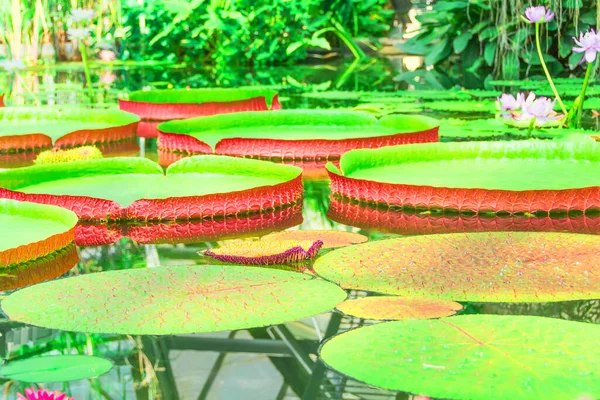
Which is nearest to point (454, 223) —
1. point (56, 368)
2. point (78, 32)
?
point (56, 368)

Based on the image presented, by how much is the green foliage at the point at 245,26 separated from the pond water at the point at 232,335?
7.57 m

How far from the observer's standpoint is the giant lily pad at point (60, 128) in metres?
4.67

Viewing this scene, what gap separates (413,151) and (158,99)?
3117mm

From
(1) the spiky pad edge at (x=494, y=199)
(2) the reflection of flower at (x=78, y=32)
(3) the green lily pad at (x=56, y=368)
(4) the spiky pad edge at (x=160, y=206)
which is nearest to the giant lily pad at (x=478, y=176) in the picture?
(1) the spiky pad edge at (x=494, y=199)

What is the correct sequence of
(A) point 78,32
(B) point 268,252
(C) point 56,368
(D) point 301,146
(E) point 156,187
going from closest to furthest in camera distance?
(C) point 56,368, (B) point 268,252, (E) point 156,187, (D) point 301,146, (A) point 78,32

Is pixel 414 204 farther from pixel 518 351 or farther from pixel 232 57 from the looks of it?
pixel 232 57

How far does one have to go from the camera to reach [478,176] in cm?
331

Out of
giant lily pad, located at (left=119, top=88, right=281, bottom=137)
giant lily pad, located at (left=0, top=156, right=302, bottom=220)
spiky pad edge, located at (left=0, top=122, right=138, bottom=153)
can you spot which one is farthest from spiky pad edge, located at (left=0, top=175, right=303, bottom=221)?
giant lily pad, located at (left=119, top=88, right=281, bottom=137)

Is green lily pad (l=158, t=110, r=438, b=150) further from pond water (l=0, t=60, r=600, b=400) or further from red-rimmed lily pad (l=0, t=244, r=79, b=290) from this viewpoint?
red-rimmed lily pad (l=0, t=244, r=79, b=290)

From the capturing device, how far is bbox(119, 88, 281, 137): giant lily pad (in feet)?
19.3

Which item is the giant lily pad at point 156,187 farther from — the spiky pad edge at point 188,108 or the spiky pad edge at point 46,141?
the spiky pad edge at point 188,108

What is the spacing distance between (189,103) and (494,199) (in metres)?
3.39

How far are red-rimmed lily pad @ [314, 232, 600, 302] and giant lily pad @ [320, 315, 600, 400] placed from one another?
0.22m

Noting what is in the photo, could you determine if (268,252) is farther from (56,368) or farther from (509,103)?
(509,103)
